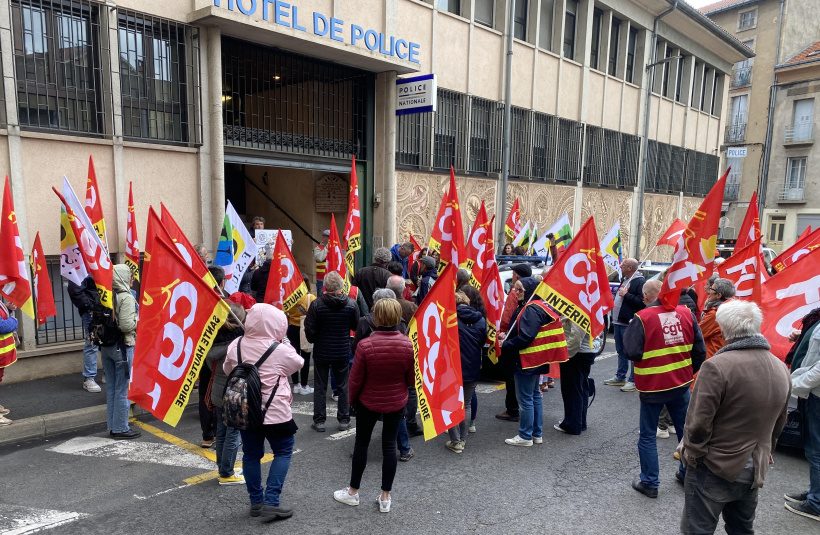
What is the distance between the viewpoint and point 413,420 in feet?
20.0

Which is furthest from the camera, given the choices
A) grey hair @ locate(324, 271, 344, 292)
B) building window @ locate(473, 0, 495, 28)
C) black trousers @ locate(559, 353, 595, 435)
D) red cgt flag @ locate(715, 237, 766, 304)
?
building window @ locate(473, 0, 495, 28)

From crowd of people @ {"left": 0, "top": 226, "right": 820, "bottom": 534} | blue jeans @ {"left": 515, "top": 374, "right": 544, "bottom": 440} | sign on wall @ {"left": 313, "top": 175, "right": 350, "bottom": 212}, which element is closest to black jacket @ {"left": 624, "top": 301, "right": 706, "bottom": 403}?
crowd of people @ {"left": 0, "top": 226, "right": 820, "bottom": 534}

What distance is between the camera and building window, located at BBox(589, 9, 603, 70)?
1928 centimetres

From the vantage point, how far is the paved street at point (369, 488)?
420cm

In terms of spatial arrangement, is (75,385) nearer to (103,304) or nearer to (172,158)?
(103,304)

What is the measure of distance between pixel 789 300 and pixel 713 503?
10.9 feet

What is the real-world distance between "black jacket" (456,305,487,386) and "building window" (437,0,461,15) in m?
10.8

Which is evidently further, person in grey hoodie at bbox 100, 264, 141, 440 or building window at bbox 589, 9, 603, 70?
building window at bbox 589, 9, 603, 70

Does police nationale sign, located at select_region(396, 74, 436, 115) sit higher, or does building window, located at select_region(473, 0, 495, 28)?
building window, located at select_region(473, 0, 495, 28)

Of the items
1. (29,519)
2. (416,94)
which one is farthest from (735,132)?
(29,519)

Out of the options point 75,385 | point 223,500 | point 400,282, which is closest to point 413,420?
point 400,282

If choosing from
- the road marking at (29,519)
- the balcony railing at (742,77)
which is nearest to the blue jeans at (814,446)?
the road marking at (29,519)

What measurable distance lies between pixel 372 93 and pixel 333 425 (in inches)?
348

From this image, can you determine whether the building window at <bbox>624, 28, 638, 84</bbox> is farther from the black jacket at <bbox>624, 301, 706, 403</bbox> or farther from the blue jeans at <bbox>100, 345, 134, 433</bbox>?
the blue jeans at <bbox>100, 345, 134, 433</bbox>
